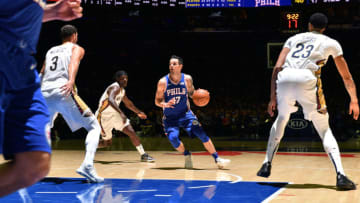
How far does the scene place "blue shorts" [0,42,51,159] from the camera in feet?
7.39

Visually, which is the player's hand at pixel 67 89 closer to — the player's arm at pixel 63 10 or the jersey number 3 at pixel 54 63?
the jersey number 3 at pixel 54 63

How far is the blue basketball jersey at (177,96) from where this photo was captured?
6.60 m

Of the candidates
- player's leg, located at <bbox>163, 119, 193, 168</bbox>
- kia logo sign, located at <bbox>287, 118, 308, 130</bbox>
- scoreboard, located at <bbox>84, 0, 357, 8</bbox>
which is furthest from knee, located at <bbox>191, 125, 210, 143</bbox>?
kia logo sign, located at <bbox>287, 118, 308, 130</bbox>

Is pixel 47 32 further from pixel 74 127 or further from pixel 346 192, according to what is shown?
pixel 346 192

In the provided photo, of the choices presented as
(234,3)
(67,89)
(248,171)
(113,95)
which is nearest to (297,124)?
(234,3)

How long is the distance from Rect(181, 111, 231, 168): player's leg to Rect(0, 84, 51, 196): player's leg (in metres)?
4.27

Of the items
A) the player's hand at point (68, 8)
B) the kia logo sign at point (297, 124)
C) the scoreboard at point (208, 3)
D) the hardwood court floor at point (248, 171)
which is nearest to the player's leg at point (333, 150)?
the hardwood court floor at point (248, 171)

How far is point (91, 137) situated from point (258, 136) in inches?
470

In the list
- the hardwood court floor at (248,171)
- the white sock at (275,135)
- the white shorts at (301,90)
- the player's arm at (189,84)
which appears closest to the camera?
the hardwood court floor at (248,171)

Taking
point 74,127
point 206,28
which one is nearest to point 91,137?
point 74,127

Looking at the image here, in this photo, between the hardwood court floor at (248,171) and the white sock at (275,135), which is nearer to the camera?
the hardwood court floor at (248,171)

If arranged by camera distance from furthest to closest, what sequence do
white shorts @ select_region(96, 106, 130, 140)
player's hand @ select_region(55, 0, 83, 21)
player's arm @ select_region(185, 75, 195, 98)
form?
1. white shorts @ select_region(96, 106, 130, 140)
2. player's arm @ select_region(185, 75, 195, 98)
3. player's hand @ select_region(55, 0, 83, 21)

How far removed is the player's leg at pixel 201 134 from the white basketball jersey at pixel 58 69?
6.77ft

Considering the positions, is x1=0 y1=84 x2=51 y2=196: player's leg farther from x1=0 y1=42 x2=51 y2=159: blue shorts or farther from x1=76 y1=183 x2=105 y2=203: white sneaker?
x1=76 y1=183 x2=105 y2=203: white sneaker
